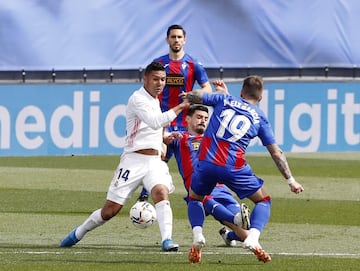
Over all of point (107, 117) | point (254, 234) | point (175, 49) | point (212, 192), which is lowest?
point (254, 234)

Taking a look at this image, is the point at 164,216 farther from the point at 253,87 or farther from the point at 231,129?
the point at 253,87

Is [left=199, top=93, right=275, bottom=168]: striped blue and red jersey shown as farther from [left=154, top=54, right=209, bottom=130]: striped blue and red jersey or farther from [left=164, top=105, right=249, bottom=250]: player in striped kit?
[left=154, top=54, right=209, bottom=130]: striped blue and red jersey

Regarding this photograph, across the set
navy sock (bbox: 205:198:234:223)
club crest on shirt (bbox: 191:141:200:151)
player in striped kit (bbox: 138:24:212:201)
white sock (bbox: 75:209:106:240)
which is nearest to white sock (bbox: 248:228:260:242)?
navy sock (bbox: 205:198:234:223)

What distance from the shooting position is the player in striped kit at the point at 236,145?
1134 centimetres

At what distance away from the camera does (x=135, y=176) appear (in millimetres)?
12195

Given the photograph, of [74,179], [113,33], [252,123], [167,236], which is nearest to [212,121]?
[252,123]

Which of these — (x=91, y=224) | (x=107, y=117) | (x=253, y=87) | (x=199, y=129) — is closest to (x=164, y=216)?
(x=91, y=224)

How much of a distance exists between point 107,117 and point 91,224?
994 centimetres

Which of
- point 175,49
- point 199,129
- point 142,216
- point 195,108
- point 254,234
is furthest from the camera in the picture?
point 175,49

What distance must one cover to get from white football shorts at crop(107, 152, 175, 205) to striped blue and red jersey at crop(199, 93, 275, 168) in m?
0.86

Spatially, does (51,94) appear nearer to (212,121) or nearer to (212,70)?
(212,70)

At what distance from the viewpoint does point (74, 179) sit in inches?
752

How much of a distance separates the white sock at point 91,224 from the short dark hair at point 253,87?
200cm

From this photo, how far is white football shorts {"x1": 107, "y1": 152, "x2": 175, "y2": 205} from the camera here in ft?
39.9
